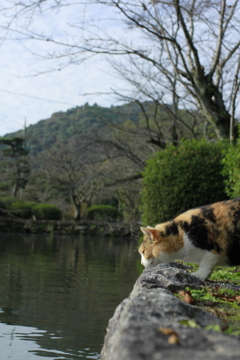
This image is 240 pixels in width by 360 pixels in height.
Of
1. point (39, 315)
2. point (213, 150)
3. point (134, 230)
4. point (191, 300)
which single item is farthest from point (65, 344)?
point (134, 230)

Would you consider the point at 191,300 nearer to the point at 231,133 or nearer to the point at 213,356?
the point at 213,356

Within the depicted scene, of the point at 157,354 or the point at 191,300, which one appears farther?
the point at 191,300

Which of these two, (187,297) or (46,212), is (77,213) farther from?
(187,297)

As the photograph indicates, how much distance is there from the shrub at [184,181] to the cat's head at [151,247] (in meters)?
7.25

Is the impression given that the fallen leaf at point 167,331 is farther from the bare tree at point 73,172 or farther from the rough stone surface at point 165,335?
the bare tree at point 73,172

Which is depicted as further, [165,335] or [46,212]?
[46,212]

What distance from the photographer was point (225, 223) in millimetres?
4379

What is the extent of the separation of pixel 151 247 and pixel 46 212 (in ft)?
87.3

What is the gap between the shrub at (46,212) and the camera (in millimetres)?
30609

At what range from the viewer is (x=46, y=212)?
30.7m

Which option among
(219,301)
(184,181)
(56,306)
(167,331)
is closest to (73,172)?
(184,181)

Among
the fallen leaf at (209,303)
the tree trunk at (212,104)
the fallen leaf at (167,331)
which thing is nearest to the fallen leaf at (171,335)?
the fallen leaf at (167,331)

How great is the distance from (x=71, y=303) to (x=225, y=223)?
326 centimetres

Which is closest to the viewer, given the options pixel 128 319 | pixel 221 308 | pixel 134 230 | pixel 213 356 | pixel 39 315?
pixel 213 356
